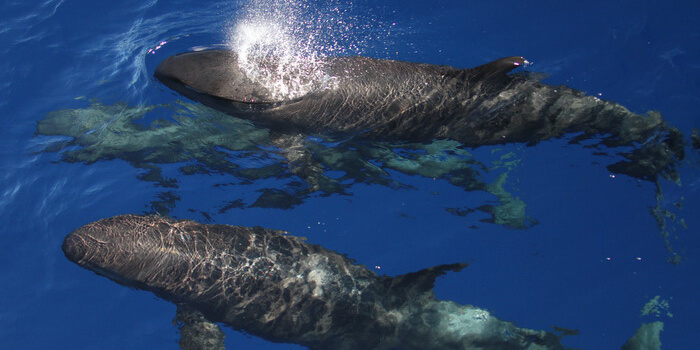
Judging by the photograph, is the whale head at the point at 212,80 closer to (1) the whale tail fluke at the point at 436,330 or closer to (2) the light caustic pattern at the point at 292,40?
(2) the light caustic pattern at the point at 292,40

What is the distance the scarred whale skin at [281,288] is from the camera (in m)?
7.23

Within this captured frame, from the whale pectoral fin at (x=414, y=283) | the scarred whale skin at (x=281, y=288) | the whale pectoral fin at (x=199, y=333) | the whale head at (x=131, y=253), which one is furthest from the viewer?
the whale pectoral fin at (x=199, y=333)

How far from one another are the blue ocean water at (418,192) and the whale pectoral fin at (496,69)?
1.24 meters

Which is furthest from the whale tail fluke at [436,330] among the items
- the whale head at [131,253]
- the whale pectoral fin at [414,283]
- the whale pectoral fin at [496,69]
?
the whale head at [131,253]

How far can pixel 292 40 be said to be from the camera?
9.11m

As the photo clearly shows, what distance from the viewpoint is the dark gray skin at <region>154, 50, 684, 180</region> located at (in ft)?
25.0

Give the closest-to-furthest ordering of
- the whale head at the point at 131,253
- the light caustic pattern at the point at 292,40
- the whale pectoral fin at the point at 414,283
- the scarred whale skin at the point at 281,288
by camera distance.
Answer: the whale head at the point at 131,253, the scarred whale skin at the point at 281,288, the whale pectoral fin at the point at 414,283, the light caustic pattern at the point at 292,40

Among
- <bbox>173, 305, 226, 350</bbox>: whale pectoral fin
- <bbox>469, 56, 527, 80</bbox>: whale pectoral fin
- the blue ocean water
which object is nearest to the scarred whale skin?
<bbox>173, 305, 226, 350</bbox>: whale pectoral fin

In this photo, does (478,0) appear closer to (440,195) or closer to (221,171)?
(440,195)

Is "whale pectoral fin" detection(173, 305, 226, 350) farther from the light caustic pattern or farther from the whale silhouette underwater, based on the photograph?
the light caustic pattern

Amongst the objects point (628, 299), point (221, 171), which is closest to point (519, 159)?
point (628, 299)

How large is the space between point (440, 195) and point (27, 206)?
707cm

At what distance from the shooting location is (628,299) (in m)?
7.78

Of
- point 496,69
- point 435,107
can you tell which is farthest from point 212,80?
point 496,69
